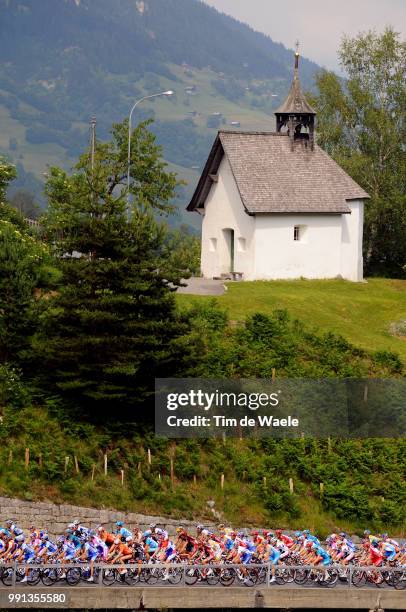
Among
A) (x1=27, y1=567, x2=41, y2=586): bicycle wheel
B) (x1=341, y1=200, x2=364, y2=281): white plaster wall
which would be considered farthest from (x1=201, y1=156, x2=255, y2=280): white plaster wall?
(x1=27, y1=567, x2=41, y2=586): bicycle wheel

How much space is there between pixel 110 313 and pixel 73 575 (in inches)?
469

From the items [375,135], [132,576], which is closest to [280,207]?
[375,135]

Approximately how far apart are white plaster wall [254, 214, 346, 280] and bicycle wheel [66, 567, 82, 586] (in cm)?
2919

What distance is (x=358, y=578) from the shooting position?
119ft

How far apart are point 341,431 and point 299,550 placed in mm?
11806

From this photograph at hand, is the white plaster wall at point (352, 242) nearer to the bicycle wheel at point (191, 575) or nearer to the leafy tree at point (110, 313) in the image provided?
the leafy tree at point (110, 313)

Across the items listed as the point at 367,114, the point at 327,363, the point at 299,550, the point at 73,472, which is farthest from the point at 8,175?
the point at 299,550

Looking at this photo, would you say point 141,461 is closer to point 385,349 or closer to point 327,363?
point 327,363

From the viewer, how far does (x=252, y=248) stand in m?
61.7

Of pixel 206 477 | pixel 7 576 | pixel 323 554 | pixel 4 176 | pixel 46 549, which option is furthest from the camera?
pixel 4 176

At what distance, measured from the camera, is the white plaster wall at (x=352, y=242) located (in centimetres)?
6450

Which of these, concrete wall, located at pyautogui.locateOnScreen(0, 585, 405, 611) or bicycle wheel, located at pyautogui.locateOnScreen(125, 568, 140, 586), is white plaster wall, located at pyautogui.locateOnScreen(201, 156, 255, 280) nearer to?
bicycle wheel, located at pyautogui.locateOnScreen(125, 568, 140, 586)

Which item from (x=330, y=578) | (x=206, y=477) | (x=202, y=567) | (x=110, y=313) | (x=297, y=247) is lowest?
(x=330, y=578)

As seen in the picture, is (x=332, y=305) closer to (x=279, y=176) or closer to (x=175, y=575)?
(x=279, y=176)
